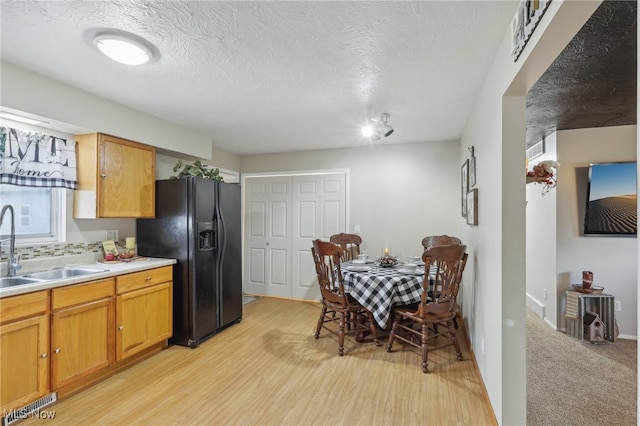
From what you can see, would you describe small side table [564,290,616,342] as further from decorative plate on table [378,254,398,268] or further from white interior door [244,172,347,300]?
white interior door [244,172,347,300]

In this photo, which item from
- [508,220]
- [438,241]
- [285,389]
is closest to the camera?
[508,220]

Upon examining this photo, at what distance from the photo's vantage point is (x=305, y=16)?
1610 millimetres

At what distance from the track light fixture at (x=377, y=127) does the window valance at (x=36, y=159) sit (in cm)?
282

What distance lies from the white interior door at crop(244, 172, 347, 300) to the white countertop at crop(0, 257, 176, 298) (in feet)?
6.94

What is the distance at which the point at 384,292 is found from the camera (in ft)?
9.57

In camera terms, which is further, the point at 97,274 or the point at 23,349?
the point at 97,274

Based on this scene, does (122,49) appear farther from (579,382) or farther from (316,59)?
(579,382)

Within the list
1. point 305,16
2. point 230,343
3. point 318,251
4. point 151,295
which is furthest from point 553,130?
point 151,295

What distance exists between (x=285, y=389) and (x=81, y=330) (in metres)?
1.60

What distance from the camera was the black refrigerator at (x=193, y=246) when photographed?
312 centimetres

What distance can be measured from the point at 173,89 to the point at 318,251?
1909 mm

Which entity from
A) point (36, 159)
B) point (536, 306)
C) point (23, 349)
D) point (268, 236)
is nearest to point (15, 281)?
point (23, 349)

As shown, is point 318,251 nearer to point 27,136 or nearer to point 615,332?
point 27,136

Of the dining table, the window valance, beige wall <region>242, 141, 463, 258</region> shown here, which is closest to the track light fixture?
beige wall <region>242, 141, 463, 258</region>
